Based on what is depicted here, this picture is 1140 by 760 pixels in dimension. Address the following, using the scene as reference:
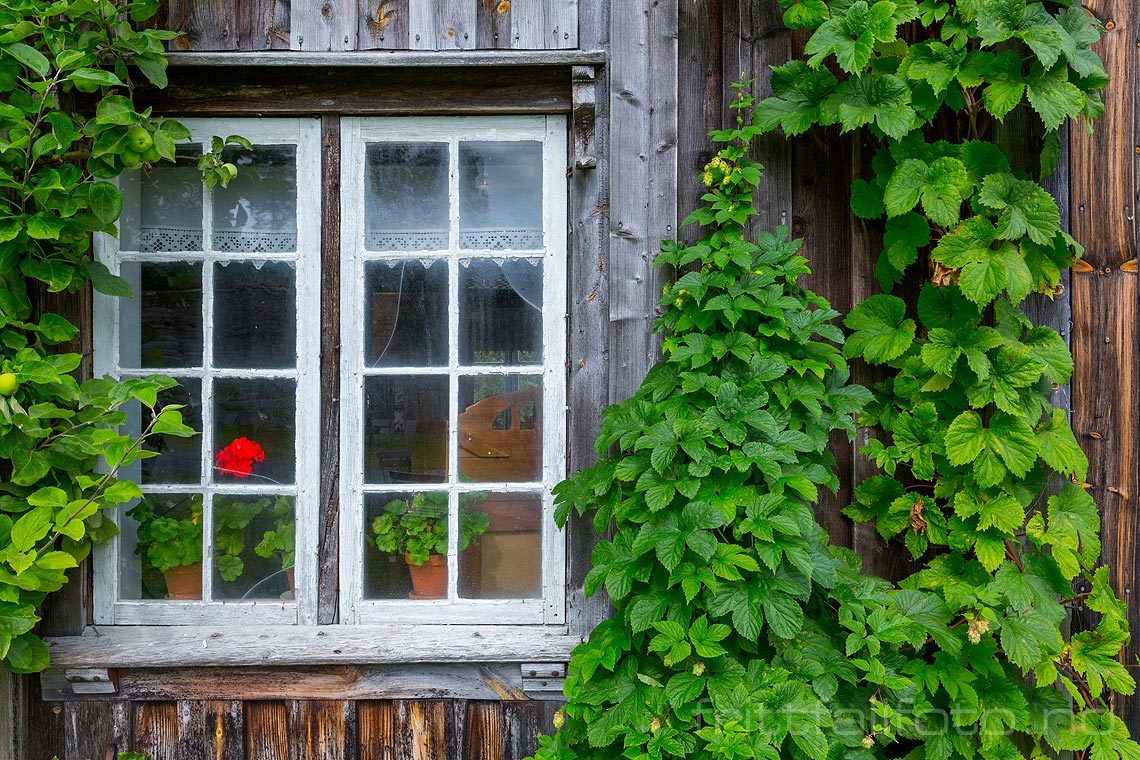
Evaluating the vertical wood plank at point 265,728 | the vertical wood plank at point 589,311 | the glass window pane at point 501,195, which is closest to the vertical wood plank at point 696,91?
the vertical wood plank at point 589,311

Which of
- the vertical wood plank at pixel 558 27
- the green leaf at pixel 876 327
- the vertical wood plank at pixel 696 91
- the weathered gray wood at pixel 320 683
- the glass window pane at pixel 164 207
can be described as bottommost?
the weathered gray wood at pixel 320 683

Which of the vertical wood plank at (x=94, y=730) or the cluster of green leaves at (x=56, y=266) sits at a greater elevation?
the cluster of green leaves at (x=56, y=266)

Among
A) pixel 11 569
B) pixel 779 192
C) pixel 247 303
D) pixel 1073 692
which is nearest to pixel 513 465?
pixel 247 303

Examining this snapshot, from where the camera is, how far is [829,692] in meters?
1.70

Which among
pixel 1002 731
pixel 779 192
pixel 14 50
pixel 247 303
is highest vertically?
pixel 14 50

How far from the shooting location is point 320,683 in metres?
2.09

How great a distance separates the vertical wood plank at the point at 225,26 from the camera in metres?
2.08

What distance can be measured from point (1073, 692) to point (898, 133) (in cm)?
158

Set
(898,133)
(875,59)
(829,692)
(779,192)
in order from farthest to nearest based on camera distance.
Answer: (779,192) < (875,59) < (898,133) < (829,692)

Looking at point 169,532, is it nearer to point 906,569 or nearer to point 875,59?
point 906,569

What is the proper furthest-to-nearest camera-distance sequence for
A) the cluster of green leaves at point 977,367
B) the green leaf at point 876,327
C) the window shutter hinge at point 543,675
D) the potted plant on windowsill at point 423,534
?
1. the potted plant on windowsill at point 423,534
2. the window shutter hinge at point 543,675
3. the green leaf at point 876,327
4. the cluster of green leaves at point 977,367

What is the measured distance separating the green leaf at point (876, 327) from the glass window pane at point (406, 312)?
1235mm

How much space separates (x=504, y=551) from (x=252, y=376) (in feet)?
3.18

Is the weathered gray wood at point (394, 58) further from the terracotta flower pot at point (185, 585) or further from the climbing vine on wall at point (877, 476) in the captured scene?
the terracotta flower pot at point (185, 585)
